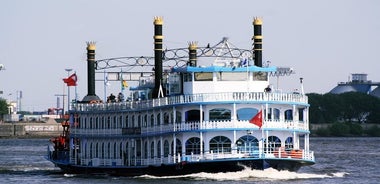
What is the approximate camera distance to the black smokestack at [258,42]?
263 feet

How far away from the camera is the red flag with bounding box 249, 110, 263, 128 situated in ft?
223

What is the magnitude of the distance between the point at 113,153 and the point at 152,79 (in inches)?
233

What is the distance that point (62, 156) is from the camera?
89625mm

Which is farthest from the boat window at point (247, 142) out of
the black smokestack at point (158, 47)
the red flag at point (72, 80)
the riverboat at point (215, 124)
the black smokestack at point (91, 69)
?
the black smokestack at point (91, 69)

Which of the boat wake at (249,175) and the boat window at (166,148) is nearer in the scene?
the boat wake at (249,175)

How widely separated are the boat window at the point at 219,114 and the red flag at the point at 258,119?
2.23 meters

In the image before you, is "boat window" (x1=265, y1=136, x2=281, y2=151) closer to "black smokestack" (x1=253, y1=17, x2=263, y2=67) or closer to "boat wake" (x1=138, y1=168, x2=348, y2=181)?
"boat wake" (x1=138, y1=168, x2=348, y2=181)

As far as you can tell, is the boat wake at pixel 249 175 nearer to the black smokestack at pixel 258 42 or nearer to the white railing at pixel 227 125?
the white railing at pixel 227 125

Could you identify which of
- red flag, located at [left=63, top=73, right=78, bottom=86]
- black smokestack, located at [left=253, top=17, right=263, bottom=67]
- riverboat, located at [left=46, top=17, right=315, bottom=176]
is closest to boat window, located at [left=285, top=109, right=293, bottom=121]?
riverboat, located at [left=46, top=17, right=315, bottom=176]

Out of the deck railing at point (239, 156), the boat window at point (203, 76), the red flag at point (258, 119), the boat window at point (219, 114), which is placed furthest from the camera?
the boat window at point (203, 76)

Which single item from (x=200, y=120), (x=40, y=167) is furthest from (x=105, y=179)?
(x=40, y=167)

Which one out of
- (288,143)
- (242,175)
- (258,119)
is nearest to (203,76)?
(258,119)

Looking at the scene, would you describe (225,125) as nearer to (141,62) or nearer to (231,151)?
(231,151)

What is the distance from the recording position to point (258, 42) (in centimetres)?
8138
